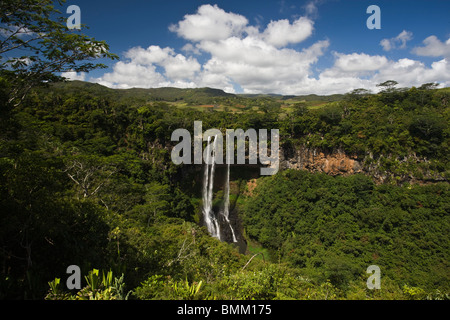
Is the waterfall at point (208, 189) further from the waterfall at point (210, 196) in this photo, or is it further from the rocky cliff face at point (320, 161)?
the rocky cliff face at point (320, 161)

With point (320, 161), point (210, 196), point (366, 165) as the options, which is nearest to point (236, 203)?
point (210, 196)

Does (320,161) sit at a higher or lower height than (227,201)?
higher

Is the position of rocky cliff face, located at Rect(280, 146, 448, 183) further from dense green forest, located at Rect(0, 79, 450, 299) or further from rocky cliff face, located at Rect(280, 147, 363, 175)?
dense green forest, located at Rect(0, 79, 450, 299)

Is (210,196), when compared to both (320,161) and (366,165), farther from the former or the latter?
(366,165)

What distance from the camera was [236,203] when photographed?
29.0 metres

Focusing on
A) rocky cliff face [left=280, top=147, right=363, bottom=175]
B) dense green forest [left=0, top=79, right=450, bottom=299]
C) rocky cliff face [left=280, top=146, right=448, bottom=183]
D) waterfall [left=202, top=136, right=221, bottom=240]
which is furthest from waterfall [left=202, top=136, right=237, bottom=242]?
rocky cliff face [left=280, top=146, right=448, bottom=183]

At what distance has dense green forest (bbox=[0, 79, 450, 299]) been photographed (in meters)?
4.09

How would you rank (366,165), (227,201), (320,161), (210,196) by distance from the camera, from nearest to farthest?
1. (366,165)
2. (320,161)
3. (210,196)
4. (227,201)

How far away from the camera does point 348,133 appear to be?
84.1 feet

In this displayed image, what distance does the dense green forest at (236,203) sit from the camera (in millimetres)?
4090

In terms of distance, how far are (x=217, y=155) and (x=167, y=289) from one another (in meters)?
25.0

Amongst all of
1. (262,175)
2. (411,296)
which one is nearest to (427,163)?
(262,175)

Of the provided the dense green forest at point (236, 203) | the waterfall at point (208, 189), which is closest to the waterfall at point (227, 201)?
the dense green forest at point (236, 203)
